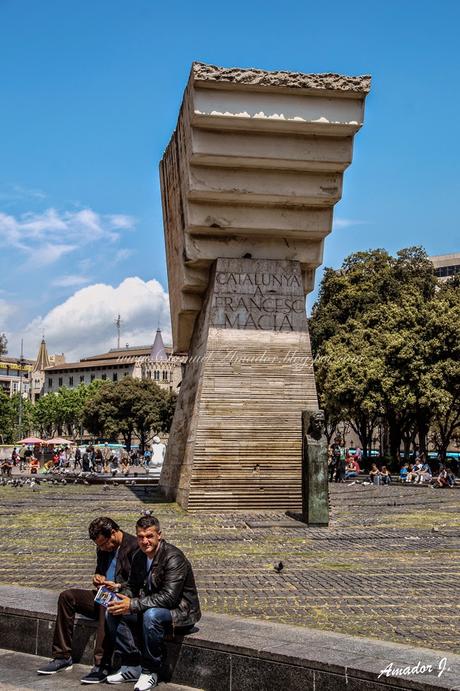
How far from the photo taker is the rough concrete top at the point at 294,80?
15242mm

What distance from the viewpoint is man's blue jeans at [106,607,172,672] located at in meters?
5.91

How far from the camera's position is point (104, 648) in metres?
6.16

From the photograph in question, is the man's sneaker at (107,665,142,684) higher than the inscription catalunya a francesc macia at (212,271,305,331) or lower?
lower

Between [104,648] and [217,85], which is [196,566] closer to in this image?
[104,648]

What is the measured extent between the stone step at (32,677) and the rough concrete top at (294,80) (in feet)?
37.2

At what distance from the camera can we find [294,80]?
51.2 ft

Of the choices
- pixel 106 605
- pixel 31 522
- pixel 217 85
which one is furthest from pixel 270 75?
pixel 106 605

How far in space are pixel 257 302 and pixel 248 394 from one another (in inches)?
77.8

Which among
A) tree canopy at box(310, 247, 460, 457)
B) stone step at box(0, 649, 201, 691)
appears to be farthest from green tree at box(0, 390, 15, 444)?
stone step at box(0, 649, 201, 691)

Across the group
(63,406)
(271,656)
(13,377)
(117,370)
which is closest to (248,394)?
(271,656)

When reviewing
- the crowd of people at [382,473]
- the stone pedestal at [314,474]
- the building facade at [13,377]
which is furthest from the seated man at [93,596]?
the building facade at [13,377]

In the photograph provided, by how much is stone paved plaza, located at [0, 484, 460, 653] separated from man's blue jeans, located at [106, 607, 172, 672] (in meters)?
1.52

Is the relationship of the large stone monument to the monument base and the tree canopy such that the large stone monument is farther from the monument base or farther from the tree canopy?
the tree canopy

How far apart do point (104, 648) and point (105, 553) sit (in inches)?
30.6
